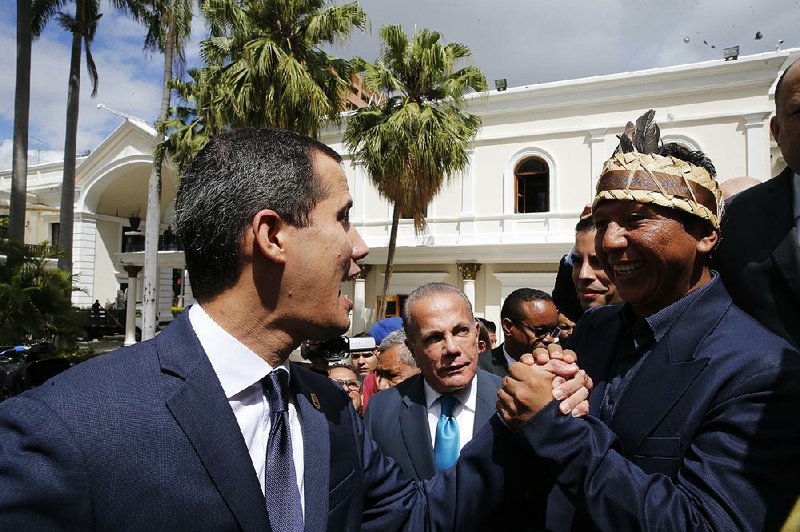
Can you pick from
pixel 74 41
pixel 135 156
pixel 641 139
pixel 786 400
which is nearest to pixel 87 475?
pixel 786 400

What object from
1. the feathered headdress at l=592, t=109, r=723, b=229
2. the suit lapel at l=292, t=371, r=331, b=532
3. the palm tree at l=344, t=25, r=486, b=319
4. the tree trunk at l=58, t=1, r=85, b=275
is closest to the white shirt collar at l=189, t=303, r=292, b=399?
the suit lapel at l=292, t=371, r=331, b=532

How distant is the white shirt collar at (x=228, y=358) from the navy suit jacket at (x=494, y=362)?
348cm

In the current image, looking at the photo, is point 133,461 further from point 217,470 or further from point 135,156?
point 135,156

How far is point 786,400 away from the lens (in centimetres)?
129

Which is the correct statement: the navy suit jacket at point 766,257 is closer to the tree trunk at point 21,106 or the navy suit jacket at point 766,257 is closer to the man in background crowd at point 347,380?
the man in background crowd at point 347,380

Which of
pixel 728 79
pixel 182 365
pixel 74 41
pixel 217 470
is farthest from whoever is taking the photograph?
pixel 74 41

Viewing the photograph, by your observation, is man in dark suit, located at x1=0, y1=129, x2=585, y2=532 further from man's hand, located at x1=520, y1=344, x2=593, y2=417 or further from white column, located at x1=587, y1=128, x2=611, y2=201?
white column, located at x1=587, y1=128, x2=611, y2=201

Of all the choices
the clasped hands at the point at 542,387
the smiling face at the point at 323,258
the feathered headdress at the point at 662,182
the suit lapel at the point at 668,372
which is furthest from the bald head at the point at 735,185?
the smiling face at the point at 323,258

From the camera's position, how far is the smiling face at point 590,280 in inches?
119

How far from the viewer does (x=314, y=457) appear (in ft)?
5.26

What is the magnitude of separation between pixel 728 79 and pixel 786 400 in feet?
50.5

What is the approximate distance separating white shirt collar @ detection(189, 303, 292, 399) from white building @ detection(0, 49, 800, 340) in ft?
47.3

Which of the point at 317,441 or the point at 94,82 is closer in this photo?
the point at 317,441

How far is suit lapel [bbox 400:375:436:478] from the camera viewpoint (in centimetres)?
250
